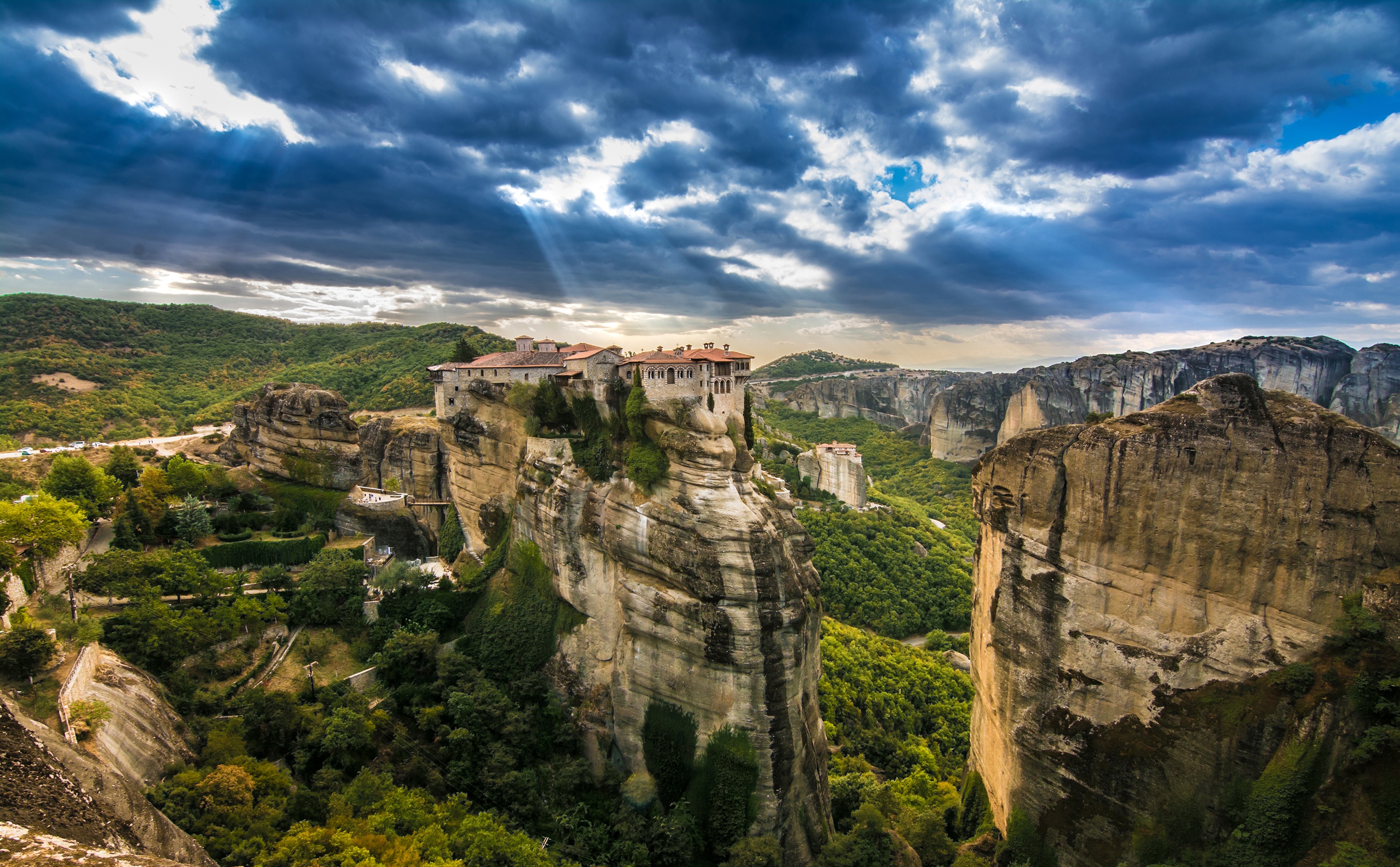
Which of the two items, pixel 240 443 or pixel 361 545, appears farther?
pixel 240 443

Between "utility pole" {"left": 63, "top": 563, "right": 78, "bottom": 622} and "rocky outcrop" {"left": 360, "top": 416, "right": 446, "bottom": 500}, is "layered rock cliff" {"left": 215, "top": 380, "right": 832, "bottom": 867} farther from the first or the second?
"utility pole" {"left": 63, "top": 563, "right": 78, "bottom": 622}

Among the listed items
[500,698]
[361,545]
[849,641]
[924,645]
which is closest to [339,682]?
[500,698]

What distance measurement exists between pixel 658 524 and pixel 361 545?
2098 centimetres

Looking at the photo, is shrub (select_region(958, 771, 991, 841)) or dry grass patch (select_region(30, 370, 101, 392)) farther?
dry grass patch (select_region(30, 370, 101, 392))

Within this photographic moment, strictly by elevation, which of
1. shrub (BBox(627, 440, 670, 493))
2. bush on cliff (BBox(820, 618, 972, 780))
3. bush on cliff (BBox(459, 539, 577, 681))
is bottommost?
bush on cliff (BBox(820, 618, 972, 780))

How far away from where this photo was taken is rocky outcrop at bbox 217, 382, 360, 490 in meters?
38.6

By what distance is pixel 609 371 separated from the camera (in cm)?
3028

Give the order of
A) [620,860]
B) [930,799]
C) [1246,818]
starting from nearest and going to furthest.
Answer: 1. [1246,818]
2. [620,860]
3. [930,799]

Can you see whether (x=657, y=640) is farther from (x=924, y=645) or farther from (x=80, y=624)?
(x=924, y=645)

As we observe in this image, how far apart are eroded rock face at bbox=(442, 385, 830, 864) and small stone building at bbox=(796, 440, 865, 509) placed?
4124 centimetres

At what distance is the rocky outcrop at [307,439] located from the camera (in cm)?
3859

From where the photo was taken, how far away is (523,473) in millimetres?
30953

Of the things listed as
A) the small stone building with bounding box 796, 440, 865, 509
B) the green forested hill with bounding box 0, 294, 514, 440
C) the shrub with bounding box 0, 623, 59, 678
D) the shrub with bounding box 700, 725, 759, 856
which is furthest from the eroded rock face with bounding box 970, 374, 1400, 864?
the green forested hill with bounding box 0, 294, 514, 440

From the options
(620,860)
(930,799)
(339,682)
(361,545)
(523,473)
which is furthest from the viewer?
(361,545)
